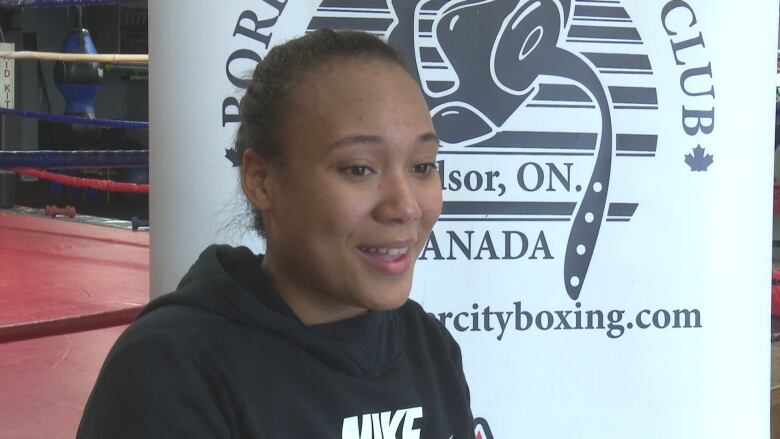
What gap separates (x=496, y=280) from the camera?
1.22 m

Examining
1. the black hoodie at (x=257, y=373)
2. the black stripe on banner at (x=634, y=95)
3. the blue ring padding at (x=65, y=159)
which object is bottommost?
the blue ring padding at (x=65, y=159)

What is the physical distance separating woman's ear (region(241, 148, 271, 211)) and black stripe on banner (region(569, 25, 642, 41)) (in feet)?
1.85

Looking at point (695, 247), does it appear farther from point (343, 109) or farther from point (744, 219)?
point (343, 109)

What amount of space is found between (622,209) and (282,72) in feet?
1.94

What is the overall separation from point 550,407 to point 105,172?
7.92 metres

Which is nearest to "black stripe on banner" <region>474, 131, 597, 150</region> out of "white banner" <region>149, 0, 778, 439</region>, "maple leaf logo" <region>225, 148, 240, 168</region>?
"white banner" <region>149, 0, 778, 439</region>

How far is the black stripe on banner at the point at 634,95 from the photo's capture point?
4.00 ft

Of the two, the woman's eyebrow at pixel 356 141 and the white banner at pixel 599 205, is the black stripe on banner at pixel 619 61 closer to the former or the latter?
the white banner at pixel 599 205

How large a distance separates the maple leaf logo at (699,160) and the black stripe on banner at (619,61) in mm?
113

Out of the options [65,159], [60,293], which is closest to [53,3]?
[65,159]

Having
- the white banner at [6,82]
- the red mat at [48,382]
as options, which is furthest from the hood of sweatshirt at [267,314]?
the white banner at [6,82]

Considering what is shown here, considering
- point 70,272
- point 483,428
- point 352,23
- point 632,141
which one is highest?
point 352,23

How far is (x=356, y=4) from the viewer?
46.2 inches

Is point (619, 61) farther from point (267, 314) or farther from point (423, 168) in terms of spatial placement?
point (267, 314)
